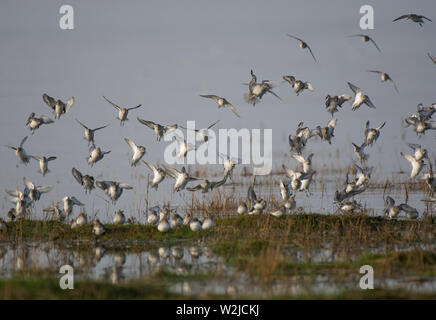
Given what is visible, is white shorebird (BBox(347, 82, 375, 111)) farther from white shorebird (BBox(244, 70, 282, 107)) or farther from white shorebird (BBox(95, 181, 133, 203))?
white shorebird (BBox(95, 181, 133, 203))

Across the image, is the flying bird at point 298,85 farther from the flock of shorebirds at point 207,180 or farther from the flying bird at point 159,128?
the flying bird at point 159,128

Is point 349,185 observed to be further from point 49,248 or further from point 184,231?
point 49,248

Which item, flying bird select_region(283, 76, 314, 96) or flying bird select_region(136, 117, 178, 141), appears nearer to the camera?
flying bird select_region(136, 117, 178, 141)

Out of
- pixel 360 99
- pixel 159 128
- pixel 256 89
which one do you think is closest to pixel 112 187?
pixel 159 128

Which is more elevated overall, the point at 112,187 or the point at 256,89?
the point at 256,89

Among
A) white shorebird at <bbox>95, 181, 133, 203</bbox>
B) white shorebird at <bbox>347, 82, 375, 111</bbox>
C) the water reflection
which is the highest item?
white shorebird at <bbox>347, 82, 375, 111</bbox>

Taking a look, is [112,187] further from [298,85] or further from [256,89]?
[298,85]

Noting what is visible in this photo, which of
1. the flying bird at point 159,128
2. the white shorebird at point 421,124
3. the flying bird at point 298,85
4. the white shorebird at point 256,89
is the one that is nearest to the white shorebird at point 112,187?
the flying bird at point 159,128

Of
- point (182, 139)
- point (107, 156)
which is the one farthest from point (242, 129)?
point (182, 139)

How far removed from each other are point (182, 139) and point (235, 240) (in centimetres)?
389

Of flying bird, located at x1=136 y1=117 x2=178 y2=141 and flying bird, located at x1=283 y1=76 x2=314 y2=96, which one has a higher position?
flying bird, located at x1=283 y1=76 x2=314 y2=96

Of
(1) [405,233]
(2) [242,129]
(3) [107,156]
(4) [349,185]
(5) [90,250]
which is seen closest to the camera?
(5) [90,250]

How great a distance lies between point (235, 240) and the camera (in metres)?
16.6

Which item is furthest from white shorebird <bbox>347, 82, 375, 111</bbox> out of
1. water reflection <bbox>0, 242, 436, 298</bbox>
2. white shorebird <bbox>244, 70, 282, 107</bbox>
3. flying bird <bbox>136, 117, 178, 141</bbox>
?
water reflection <bbox>0, 242, 436, 298</bbox>
